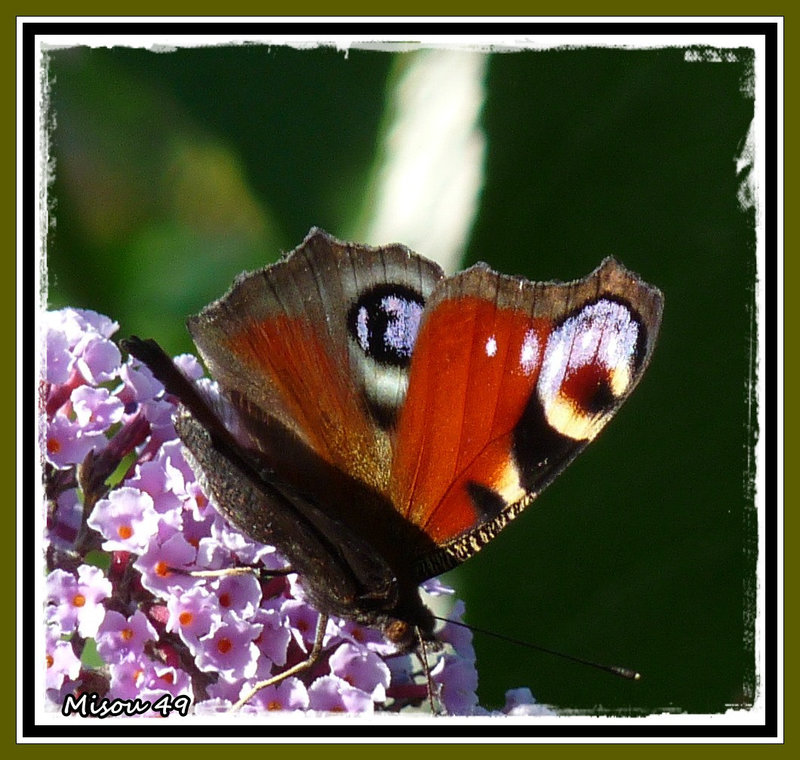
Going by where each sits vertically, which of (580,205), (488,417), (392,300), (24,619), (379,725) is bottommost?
(379,725)

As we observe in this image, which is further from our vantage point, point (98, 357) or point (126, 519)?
point (98, 357)

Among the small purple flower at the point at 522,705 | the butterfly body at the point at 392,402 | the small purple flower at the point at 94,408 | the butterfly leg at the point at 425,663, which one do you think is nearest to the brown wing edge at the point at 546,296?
the butterfly body at the point at 392,402

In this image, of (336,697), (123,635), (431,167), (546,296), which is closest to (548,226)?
(431,167)

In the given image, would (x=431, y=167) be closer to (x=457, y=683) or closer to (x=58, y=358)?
(x=58, y=358)

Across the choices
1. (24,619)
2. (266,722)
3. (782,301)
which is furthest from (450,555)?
(782,301)

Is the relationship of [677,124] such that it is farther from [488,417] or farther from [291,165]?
[488,417]

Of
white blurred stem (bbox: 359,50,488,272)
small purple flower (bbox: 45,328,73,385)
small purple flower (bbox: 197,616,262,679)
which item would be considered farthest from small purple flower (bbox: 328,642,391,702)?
white blurred stem (bbox: 359,50,488,272)
